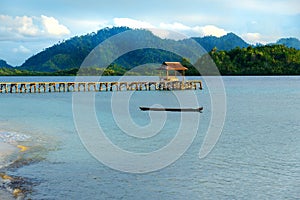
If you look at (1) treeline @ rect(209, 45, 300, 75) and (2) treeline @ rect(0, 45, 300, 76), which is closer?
(1) treeline @ rect(209, 45, 300, 75)

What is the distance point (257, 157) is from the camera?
56.8 ft

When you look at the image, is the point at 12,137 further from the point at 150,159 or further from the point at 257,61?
the point at 257,61

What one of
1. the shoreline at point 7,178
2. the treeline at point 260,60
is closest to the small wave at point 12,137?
the shoreline at point 7,178

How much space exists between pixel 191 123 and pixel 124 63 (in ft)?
482

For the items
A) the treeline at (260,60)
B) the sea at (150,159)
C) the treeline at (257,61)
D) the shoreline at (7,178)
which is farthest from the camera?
the treeline at (257,61)

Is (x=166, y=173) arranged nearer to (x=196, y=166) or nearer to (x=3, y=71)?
(x=196, y=166)

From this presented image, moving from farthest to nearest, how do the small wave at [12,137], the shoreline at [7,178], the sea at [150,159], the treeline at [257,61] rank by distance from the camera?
the treeline at [257,61] → the small wave at [12,137] → the sea at [150,159] → the shoreline at [7,178]

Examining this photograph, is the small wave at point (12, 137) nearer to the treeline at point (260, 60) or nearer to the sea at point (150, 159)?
the sea at point (150, 159)

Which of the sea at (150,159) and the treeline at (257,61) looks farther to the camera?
the treeline at (257,61)

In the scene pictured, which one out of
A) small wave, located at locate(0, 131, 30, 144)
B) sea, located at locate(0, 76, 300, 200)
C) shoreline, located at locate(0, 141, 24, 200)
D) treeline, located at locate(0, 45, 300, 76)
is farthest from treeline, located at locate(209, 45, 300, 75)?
shoreline, located at locate(0, 141, 24, 200)

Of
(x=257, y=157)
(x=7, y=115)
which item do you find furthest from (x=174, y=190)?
(x=7, y=115)

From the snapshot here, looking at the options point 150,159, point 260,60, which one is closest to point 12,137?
point 150,159

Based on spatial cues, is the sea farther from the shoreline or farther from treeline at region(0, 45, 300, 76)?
treeline at region(0, 45, 300, 76)

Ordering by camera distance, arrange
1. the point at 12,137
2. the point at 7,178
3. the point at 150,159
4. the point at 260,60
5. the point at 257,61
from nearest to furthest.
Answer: the point at 7,178 < the point at 150,159 < the point at 12,137 < the point at 260,60 < the point at 257,61
